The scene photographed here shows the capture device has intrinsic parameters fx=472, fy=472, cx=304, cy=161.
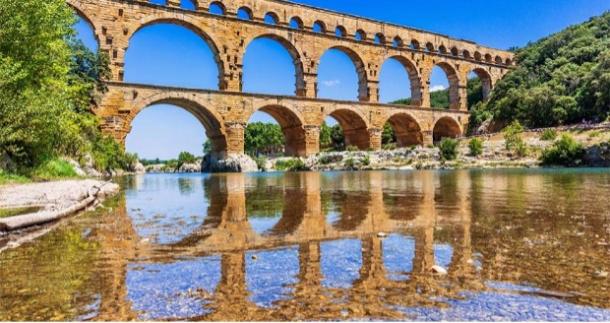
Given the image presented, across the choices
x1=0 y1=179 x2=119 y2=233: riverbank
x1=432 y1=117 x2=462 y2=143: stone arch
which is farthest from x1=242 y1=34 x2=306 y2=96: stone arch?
x1=0 y1=179 x2=119 y2=233: riverbank

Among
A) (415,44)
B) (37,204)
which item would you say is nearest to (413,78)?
(415,44)

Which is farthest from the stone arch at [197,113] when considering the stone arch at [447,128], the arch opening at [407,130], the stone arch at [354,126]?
the stone arch at [447,128]

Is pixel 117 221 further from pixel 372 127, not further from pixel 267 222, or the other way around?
pixel 372 127

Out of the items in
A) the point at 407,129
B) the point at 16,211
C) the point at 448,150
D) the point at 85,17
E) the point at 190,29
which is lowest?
the point at 16,211

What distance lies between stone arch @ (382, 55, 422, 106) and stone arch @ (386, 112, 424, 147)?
6.79 feet

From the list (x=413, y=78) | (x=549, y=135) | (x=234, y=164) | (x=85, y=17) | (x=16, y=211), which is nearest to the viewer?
(x=16, y=211)

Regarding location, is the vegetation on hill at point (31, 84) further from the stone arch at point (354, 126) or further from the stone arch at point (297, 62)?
the stone arch at point (354, 126)

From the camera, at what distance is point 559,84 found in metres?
42.4

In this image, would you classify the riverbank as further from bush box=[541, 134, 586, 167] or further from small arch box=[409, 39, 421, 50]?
small arch box=[409, 39, 421, 50]

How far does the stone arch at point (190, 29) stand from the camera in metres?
30.2

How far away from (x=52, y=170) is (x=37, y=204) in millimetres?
7955

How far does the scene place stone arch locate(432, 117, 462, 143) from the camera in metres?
45.2

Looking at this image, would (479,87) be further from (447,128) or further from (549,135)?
(549,135)

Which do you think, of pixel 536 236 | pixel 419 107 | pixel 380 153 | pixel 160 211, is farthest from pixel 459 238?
pixel 419 107
